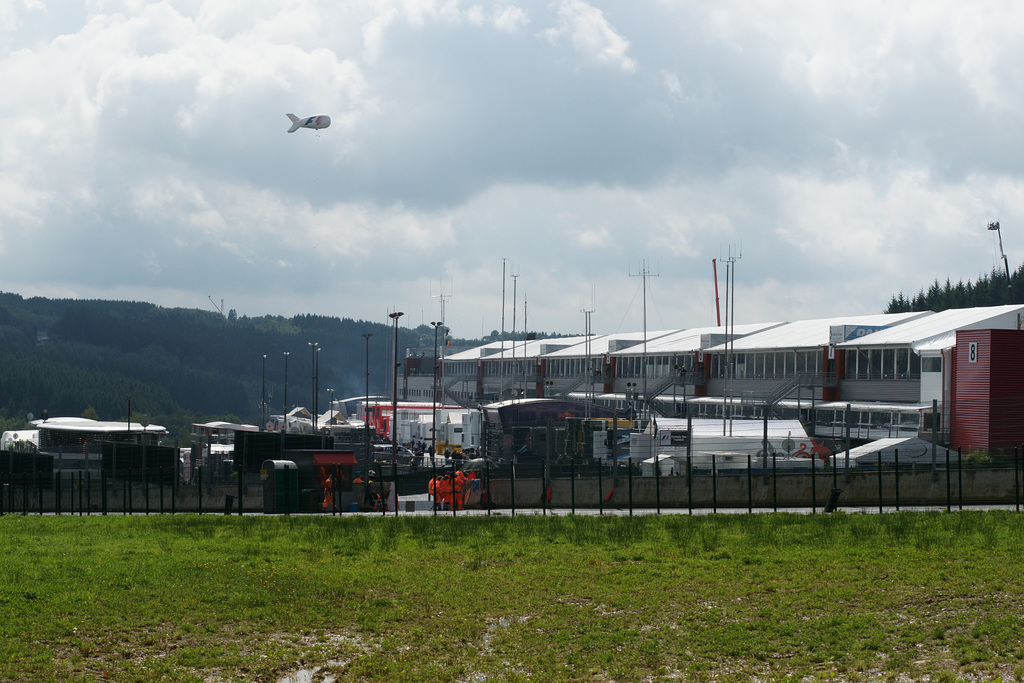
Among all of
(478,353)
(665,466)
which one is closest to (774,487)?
(665,466)

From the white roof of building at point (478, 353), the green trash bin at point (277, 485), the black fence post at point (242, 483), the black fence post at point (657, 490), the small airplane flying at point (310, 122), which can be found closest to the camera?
the black fence post at point (657, 490)

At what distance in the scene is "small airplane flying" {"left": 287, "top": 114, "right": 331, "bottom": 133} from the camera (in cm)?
8465

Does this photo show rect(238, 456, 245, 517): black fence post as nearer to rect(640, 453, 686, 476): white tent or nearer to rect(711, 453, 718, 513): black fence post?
rect(711, 453, 718, 513): black fence post

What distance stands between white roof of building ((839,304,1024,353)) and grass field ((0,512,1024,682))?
3213 centimetres

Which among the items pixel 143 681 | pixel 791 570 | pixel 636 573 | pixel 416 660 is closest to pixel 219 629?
pixel 143 681

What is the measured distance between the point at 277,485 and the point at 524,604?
62.6 feet

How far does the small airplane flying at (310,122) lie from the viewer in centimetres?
8465

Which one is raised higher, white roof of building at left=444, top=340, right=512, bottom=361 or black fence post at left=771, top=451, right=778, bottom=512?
white roof of building at left=444, top=340, right=512, bottom=361

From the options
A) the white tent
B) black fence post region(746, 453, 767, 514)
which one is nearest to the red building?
the white tent

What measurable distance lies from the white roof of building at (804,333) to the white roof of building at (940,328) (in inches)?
141

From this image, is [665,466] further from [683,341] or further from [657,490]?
[683,341]

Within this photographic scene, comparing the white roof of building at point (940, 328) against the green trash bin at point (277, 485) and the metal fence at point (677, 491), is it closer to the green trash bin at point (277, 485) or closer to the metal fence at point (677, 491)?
the metal fence at point (677, 491)

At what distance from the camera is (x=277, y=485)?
34.4 m

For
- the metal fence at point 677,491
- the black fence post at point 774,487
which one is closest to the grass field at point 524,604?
the black fence post at point 774,487
